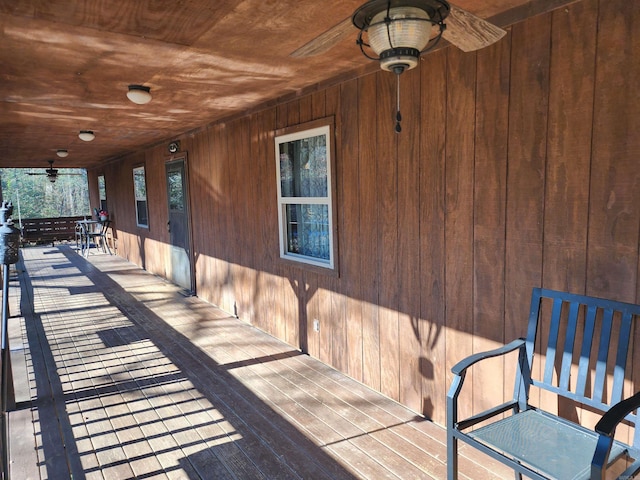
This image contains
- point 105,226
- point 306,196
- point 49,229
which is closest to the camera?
point 306,196

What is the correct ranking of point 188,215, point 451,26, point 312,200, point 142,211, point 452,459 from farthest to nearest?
point 142,211
point 188,215
point 312,200
point 452,459
point 451,26

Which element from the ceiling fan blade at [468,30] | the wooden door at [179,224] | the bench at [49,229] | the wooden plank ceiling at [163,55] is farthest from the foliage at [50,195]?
the ceiling fan blade at [468,30]

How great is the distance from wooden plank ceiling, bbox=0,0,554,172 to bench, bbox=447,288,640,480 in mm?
1354

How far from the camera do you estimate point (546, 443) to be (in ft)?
5.26

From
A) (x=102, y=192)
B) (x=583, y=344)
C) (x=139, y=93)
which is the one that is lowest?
(x=583, y=344)

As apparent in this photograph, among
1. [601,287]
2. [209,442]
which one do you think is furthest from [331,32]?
[209,442]

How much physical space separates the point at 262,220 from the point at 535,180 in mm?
2730

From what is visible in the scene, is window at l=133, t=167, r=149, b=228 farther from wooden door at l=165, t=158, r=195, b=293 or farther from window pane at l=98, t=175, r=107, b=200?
window pane at l=98, t=175, r=107, b=200

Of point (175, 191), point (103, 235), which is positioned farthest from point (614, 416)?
point (103, 235)

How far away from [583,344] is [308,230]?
231 centimetres

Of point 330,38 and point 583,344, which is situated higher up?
point 330,38

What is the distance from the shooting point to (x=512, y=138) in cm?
205

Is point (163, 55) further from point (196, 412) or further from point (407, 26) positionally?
point (196, 412)

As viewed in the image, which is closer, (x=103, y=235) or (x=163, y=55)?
(x=163, y=55)
